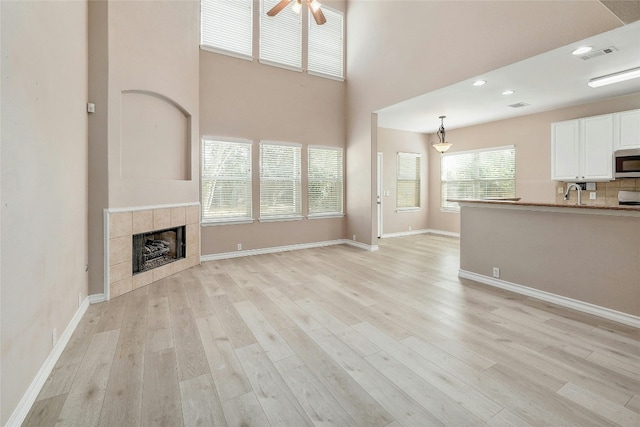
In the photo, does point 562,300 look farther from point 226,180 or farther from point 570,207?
point 226,180

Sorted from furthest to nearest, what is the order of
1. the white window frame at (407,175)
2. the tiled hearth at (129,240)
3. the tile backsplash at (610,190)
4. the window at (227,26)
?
the white window frame at (407,175) < the window at (227,26) < the tile backsplash at (610,190) < the tiled hearth at (129,240)

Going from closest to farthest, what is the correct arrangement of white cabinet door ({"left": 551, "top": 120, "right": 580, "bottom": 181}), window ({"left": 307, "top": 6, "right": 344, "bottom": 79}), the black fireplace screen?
the black fireplace screen, white cabinet door ({"left": 551, "top": 120, "right": 580, "bottom": 181}), window ({"left": 307, "top": 6, "right": 344, "bottom": 79})

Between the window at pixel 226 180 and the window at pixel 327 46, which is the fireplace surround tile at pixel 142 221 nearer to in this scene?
the window at pixel 226 180

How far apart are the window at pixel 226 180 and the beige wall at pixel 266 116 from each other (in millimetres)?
157

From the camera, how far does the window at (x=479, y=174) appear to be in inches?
268

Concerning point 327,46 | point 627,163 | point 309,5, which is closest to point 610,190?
point 627,163

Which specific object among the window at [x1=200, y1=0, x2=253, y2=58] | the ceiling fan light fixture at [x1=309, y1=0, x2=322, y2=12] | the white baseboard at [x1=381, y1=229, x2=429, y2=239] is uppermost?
the window at [x1=200, y1=0, x2=253, y2=58]

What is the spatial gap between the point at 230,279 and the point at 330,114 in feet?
14.6

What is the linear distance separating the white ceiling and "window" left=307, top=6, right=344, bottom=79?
1680 millimetres

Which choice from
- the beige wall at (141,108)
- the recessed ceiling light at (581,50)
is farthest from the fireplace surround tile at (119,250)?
the recessed ceiling light at (581,50)

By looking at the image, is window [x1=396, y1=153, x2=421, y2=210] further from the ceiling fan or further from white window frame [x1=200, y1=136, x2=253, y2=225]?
the ceiling fan

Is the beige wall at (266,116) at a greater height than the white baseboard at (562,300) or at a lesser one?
greater

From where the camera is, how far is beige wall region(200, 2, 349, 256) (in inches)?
215

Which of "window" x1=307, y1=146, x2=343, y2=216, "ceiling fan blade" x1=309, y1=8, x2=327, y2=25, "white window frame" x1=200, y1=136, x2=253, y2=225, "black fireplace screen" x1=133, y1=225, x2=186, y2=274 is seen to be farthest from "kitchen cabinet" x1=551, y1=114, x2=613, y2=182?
"black fireplace screen" x1=133, y1=225, x2=186, y2=274
